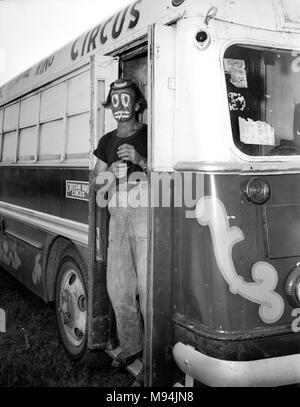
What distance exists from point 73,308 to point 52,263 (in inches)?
23.7

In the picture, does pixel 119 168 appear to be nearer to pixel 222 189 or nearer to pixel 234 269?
pixel 222 189

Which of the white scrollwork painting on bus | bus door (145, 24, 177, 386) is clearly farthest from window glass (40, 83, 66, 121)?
the white scrollwork painting on bus

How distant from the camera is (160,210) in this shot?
279 cm

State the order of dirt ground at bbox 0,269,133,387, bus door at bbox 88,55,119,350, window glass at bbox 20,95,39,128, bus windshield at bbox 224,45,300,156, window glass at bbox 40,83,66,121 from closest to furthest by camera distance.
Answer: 1. bus windshield at bbox 224,45,300,156
2. bus door at bbox 88,55,119,350
3. dirt ground at bbox 0,269,133,387
4. window glass at bbox 40,83,66,121
5. window glass at bbox 20,95,39,128

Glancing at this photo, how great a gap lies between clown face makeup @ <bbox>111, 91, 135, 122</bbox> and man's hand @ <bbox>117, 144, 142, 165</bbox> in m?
0.24

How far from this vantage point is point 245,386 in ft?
8.05

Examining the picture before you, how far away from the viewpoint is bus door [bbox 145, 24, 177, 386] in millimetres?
2730

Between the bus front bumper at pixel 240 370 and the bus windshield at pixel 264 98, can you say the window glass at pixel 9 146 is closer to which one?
the bus windshield at pixel 264 98

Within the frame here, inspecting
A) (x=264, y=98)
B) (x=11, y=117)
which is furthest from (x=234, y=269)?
(x=11, y=117)

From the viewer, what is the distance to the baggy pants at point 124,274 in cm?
325

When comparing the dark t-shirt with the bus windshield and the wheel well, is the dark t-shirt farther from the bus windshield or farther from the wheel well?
the wheel well

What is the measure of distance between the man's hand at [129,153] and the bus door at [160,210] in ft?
1.35

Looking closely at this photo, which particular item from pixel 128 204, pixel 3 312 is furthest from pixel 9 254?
pixel 128 204

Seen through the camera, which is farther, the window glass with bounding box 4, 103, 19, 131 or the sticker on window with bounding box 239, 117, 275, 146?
the window glass with bounding box 4, 103, 19, 131
